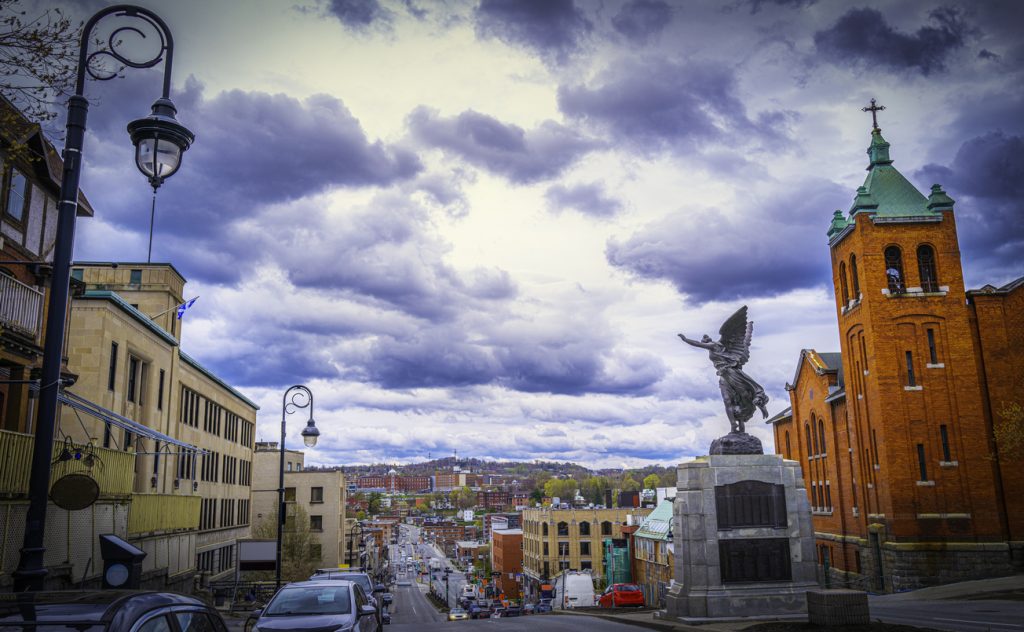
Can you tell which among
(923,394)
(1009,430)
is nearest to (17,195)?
(1009,430)

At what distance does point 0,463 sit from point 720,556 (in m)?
16.6

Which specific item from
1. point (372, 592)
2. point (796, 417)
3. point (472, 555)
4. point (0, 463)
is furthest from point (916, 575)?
point (472, 555)

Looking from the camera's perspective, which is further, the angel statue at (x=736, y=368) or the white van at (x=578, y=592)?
the white van at (x=578, y=592)

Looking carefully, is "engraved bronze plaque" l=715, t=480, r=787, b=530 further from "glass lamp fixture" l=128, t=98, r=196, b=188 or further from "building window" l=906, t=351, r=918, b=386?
"building window" l=906, t=351, r=918, b=386

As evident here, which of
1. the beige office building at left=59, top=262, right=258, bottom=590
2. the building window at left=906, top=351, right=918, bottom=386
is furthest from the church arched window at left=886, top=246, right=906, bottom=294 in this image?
the beige office building at left=59, top=262, right=258, bottom=590

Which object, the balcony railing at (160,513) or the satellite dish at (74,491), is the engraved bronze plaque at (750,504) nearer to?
the satellite dish at (74,491)

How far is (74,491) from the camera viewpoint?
534 inches

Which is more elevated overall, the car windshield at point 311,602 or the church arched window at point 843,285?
the church arched window at point 843,285

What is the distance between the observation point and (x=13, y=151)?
10516 millimetres

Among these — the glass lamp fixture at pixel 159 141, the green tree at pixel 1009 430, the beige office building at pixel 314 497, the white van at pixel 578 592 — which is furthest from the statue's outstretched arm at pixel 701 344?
the beige office building at pixel 314 497

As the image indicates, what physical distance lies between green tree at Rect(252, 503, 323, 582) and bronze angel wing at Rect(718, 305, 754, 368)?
122 feet

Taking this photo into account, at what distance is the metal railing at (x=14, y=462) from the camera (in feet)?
45.0

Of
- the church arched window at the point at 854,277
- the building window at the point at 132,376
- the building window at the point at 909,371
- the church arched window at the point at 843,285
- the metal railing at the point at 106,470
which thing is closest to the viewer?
the metal railing at the point at 106,470

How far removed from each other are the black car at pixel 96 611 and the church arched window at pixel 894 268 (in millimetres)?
45073
